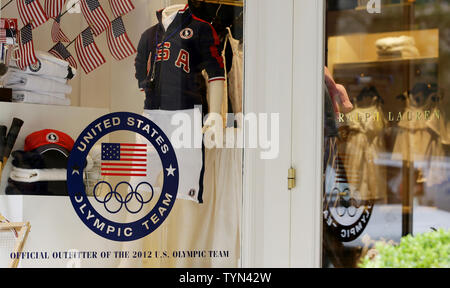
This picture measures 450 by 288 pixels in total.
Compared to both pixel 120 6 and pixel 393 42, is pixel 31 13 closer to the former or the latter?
pixel 120 6

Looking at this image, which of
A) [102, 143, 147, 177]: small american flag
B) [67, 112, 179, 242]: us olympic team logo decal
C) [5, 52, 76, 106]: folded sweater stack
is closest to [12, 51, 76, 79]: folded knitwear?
[5, 52, 76, 106]: folded sweater stack

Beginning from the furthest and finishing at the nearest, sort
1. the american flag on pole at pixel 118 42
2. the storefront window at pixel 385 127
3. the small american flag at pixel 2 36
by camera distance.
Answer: the american flag on pole at pixel 118 42 → the small american flag at pixel 2 36 → the storefront window at pixel 385 127

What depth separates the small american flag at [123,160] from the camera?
9.28 feet

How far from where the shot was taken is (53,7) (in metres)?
2.80

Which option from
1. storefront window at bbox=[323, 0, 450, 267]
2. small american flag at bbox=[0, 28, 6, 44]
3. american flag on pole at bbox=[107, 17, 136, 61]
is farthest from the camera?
american flag on pole at bbox=[107, 17, 136, 61]

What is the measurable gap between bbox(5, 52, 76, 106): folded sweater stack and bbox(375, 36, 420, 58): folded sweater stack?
1.45m

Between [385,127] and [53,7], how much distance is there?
167 centimetres

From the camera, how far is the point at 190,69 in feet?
9.59

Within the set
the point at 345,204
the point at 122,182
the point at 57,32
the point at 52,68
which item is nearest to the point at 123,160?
the point at 122,182

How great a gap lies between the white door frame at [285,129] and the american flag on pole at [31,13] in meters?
1.01

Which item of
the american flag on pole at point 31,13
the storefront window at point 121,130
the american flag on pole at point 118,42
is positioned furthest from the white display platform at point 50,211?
the american flag on pole at point 31,13

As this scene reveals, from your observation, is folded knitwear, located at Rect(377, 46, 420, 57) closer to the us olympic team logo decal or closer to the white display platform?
the us olympic team logo decal

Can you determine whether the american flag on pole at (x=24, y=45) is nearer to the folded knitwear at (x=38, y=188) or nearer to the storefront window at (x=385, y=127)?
the folded knitwear at (x=38, y=188)

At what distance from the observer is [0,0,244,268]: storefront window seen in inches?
109
